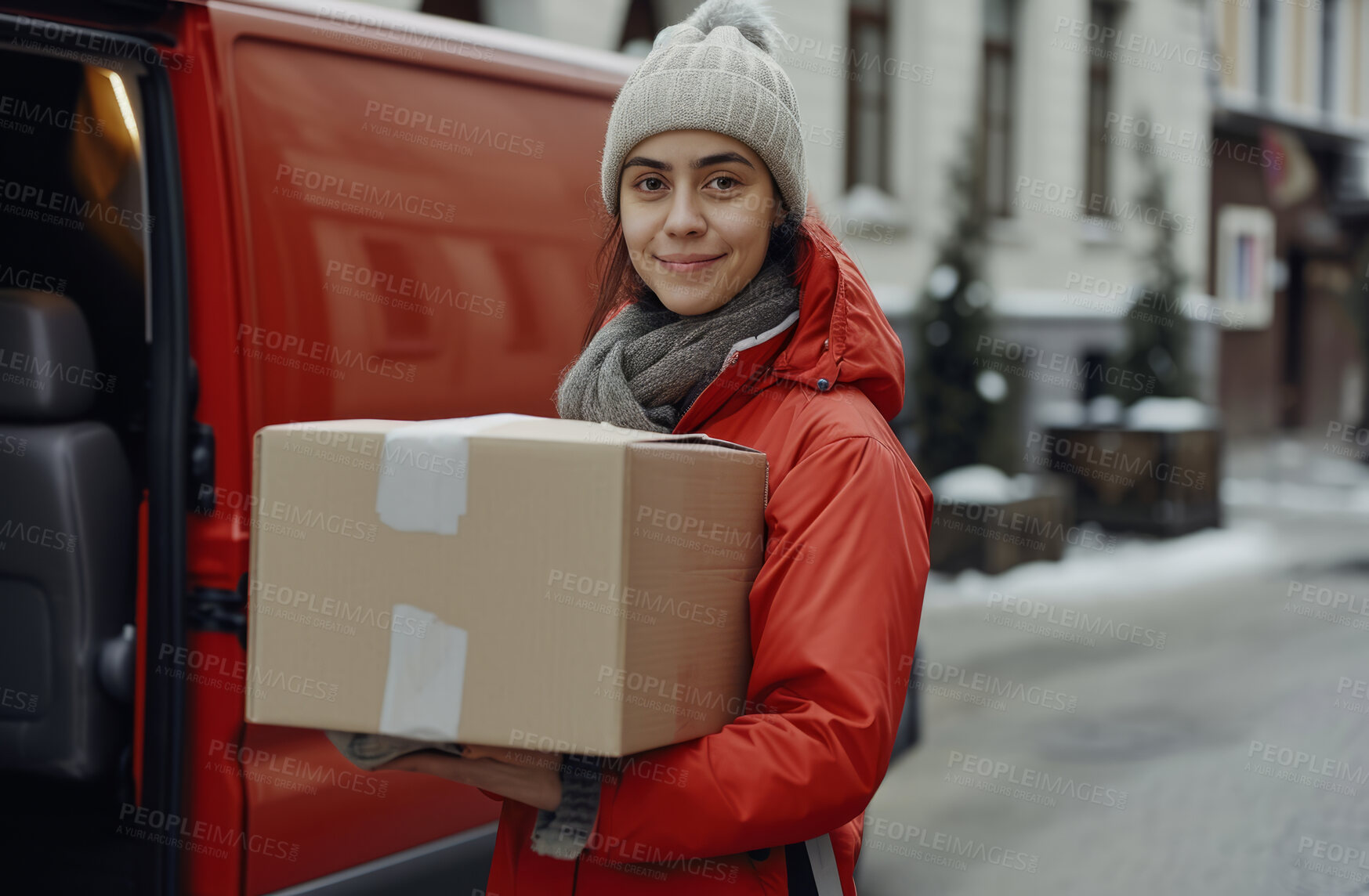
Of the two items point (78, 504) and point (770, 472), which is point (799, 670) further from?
point (78, 504)

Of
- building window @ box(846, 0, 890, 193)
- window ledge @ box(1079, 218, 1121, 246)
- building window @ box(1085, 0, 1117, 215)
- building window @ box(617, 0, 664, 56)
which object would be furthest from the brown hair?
building window @ box(1085, 0, 1117, 215)

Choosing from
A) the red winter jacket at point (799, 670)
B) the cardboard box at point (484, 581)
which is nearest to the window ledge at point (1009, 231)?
the red winter jacket at point (799, 670)

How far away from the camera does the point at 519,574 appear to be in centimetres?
135

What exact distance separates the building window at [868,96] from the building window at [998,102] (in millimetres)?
1640

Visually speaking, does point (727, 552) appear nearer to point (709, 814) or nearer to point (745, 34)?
point (709, 814)

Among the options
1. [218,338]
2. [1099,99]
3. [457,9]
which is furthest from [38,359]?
[1099,99]

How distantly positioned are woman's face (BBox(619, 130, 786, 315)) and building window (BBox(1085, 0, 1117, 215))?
590 inches

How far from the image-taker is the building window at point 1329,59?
21.7 metres

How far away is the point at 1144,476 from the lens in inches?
459

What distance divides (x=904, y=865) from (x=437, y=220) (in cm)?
279

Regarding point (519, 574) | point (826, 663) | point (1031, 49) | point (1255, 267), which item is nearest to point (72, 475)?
point (519, 574)

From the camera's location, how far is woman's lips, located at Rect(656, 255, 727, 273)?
167 centimetres

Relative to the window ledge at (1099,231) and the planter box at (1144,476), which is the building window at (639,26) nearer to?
the planter box at (1144,476)

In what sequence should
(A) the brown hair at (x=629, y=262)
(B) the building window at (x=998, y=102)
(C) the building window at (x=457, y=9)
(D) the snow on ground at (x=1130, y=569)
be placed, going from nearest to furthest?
(A) the brown hair at (x=629, y=262) < (C) the building window at (x=457, y=9) < (D) the snow on ground at (x=1130, y=569) < (B) the building window at (x=998, y=102)
